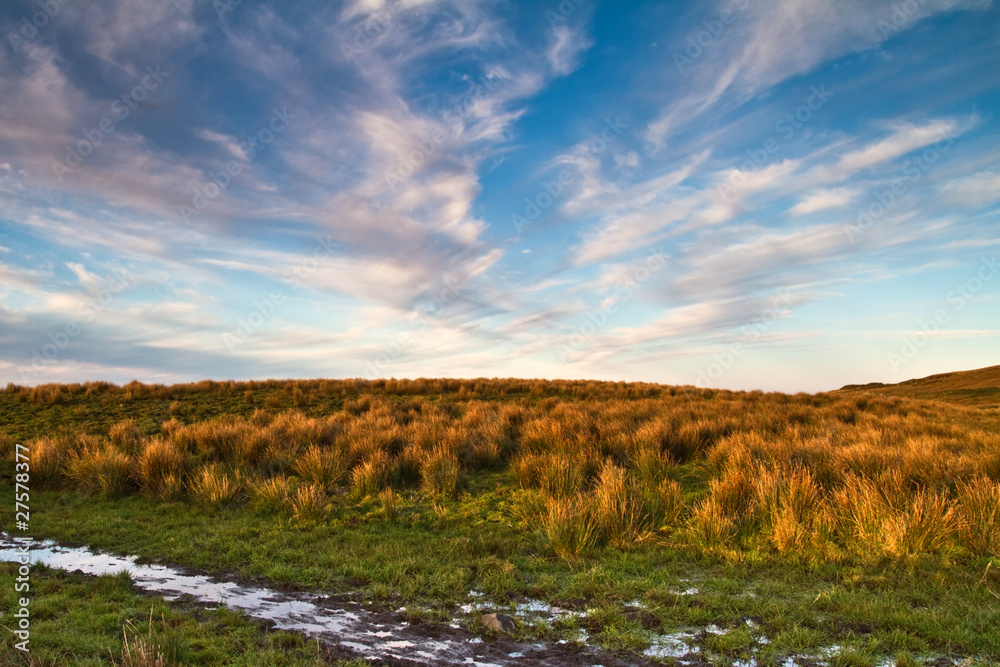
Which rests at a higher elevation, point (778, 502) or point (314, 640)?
point (778, 502)

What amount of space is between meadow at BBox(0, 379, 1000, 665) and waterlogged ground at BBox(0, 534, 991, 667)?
55 millimetres

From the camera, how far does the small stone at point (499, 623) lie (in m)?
4.55

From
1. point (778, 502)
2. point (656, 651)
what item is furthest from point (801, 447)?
point (656, 651)

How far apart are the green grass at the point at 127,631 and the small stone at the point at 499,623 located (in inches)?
45.9

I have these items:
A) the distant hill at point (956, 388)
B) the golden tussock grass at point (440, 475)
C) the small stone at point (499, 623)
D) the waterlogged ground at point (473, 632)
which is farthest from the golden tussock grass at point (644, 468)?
the distant hill at point (956, 388)

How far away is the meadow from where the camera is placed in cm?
473

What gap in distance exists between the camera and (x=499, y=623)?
4594 millimetres

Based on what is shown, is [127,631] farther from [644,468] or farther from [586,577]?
[644,468]

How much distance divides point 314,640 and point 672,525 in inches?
183

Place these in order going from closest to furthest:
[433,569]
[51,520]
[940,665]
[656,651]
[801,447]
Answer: [940,665] → [656,651] → [433,569] → [51,520] → [801,447]

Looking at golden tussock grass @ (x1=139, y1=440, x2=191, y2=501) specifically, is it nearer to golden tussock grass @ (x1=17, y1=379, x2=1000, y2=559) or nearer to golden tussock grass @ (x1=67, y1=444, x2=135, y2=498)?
golden tussock grass @ (x1=17, y1=379, x2=1000, y2=559)

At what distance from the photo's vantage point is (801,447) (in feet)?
32.1

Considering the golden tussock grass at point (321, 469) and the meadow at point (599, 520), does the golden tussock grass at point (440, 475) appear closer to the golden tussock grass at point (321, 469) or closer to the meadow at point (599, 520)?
the meadow at point (599, 520)

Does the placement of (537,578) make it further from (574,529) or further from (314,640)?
(314,640)
